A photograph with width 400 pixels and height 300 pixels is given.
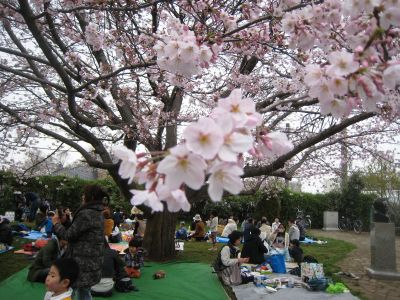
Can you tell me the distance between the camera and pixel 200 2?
3.68m

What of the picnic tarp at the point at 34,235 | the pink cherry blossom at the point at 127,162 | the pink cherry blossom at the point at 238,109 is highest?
the pink cherry blossom at the point at 238,109

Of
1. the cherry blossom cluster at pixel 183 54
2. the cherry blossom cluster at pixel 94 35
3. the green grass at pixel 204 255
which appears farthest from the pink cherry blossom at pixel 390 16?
the green grass at pixel 204 255

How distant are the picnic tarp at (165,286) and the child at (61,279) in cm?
225

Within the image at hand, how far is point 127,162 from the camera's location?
1.27 metres

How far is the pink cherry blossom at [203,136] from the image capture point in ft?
3.52

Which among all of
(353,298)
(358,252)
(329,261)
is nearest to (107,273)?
(353,298)

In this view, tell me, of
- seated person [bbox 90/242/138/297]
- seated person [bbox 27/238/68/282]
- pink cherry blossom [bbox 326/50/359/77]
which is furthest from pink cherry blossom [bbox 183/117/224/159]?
seated person [bbox 27/238/68/282]

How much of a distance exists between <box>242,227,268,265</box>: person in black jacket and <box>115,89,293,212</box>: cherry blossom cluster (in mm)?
6714

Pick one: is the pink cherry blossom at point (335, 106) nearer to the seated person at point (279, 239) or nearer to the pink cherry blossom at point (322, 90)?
the pink cherry blossom at point (322, 90)

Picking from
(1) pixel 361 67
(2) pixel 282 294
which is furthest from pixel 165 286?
(1) pixel 361 67

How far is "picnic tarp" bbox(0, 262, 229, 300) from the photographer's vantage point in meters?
5.41

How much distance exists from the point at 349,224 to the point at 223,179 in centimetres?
2018

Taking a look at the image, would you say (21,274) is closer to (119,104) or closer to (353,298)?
(119,104)

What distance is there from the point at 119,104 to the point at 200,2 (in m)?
3.41
